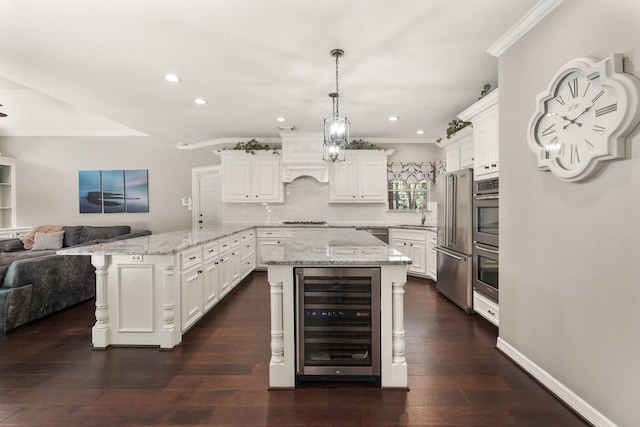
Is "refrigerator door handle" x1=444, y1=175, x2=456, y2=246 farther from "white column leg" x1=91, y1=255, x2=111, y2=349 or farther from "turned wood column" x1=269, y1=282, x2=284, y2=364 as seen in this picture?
"white column leg" x1=91, y1=255, x2=111, y2=349

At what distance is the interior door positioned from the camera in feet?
20.2

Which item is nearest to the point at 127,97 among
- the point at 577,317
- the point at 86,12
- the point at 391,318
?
the point at 86,12

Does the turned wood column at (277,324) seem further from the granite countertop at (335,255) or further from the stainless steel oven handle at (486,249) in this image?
the stainless steel oven handle at (486,249)

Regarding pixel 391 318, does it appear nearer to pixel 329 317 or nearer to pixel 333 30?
pixel 329 317

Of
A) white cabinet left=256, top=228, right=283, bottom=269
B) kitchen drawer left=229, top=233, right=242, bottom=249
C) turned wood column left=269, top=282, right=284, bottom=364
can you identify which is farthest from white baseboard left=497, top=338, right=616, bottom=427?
white cabinet left=256, top=228, right=283, bottom=269

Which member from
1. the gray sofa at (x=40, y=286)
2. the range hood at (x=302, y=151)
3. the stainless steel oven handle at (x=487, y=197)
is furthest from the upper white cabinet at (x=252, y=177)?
the stainless steel oven handle at (x=487, y=197)

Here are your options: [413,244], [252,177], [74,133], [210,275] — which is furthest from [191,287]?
[74,133]

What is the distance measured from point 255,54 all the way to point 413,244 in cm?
377

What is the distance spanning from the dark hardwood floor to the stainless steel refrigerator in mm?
675

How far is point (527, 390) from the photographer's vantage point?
1.98m

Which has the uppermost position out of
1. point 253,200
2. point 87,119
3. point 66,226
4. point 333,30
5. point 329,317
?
point 87,119

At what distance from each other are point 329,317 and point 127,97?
3678 mm

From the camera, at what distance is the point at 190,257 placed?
2896mm

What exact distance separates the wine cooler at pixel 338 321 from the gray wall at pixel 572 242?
117cm
